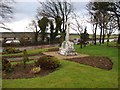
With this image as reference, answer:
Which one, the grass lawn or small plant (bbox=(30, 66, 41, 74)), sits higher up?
small plant (bbox=(30, 66, 41, 74))

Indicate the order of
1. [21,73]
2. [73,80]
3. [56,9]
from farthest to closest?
[56,9] → [21,73] → [73,80]

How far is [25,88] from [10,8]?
809 inches

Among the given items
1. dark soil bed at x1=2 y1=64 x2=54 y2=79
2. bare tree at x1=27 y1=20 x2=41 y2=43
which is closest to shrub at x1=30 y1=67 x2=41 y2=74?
dark soil bed at x1=2 y1=64 x2=54 y2=79

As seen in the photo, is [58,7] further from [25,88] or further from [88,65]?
[25,88]

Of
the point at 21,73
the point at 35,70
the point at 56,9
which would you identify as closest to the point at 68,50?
the point at 35,70

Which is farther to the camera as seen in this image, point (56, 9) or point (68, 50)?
point (56, 9)

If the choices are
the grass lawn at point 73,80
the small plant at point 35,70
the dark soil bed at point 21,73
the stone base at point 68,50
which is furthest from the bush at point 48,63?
the stone base at point 68,50

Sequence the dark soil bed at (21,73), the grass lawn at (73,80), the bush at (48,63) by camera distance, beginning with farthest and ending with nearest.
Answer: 1. the bush at (48,63)
2. the dark soil bed at (21,73)
3. the grass lawn at (73,80)

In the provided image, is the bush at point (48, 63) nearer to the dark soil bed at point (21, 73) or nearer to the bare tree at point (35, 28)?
the dark soil bed at point (21, 73)

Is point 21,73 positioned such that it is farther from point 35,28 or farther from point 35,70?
point 35,28

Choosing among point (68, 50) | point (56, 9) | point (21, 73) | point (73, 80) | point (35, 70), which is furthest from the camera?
point (56, 9)

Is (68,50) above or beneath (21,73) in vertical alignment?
above

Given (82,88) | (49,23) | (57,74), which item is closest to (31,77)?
(57,74)

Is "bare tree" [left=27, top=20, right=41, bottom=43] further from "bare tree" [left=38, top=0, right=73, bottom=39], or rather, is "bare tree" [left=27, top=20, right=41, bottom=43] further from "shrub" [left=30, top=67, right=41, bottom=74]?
"shrub" [left=30, top=67, right=41, bottom=74]
